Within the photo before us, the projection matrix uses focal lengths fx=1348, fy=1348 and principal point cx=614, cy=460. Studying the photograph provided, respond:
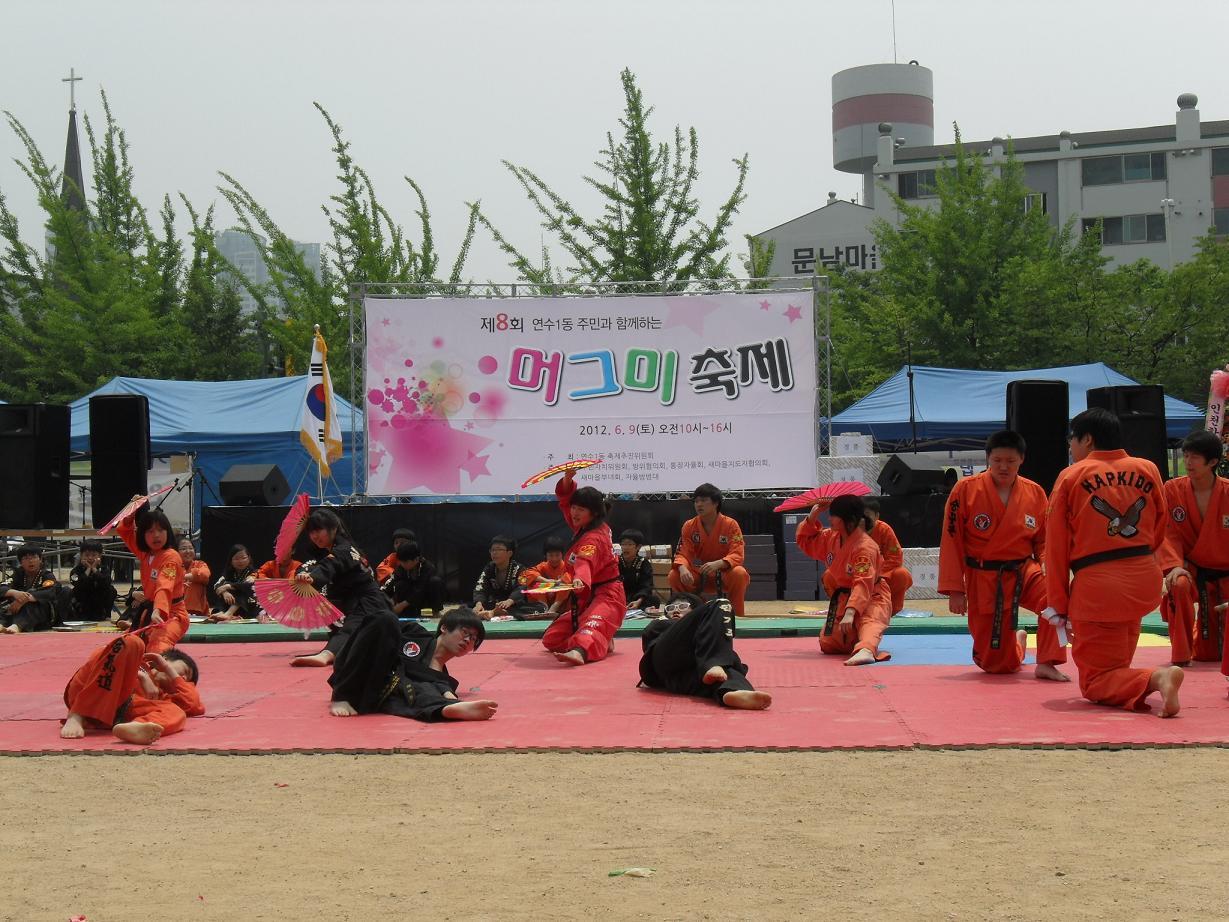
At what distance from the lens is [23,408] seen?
522 inches

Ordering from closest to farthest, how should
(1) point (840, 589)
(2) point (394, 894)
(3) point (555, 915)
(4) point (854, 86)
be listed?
(3) point (555, 915)
(2) point (394, 894)
(1) point (840, 589)
(4) point (854, 86)

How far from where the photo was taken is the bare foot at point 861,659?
805cm

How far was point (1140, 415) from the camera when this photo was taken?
12.0m

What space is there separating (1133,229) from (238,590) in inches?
1440

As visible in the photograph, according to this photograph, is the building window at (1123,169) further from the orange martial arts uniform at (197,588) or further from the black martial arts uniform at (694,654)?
the black martial arts uniform at (694,654)

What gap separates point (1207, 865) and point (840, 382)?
22425mm

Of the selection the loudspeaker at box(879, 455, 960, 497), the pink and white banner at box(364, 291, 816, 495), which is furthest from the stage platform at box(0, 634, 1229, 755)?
the pink and white banner at box(364, 291, 816, 495)

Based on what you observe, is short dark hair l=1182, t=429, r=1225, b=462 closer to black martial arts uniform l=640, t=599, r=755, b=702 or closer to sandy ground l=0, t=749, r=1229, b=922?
sandy ground l=0, t=749, r=1229, b=922

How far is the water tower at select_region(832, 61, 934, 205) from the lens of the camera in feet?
191

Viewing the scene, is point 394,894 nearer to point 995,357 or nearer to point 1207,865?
point 1207,865

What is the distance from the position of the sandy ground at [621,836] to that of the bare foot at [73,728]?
417 millimetres

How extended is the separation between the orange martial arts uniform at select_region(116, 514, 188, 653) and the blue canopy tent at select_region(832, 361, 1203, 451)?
39.7ft

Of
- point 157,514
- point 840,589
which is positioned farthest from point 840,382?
point 157,514

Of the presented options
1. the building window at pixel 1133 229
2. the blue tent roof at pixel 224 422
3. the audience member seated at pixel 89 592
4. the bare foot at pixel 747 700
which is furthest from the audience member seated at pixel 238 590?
the building window at pixel 1133 229
